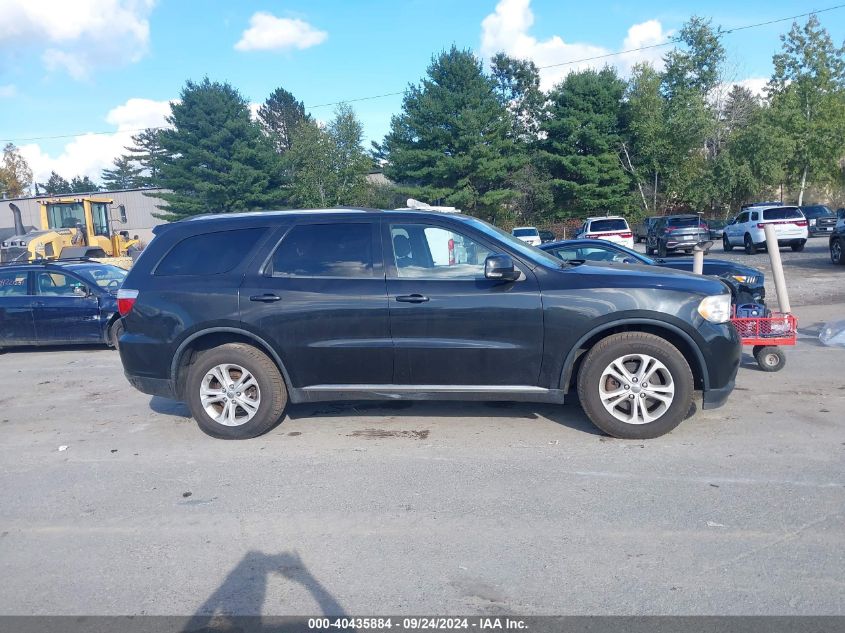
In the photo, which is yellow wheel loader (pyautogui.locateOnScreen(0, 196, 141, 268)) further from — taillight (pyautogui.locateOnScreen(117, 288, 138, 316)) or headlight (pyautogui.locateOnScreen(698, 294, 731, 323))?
headlight (pyautogui.locateOnScreen(698, 294, 731, 323))

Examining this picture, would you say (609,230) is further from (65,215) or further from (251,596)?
(251,596)

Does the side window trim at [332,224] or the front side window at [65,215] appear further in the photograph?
the front side window at [65,215]

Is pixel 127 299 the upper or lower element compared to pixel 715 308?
upper

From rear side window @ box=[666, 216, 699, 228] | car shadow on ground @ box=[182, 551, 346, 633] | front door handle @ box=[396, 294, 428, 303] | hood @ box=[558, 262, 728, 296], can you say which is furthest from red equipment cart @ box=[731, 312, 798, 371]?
rear side window @ box=[666, 216, 699, 228]

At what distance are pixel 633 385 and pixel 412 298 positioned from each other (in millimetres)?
1867

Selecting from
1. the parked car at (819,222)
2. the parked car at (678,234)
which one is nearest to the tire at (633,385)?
the parked car at (678,234)

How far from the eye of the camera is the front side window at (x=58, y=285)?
1169 cm

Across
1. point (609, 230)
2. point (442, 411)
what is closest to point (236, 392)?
point (442, 411)

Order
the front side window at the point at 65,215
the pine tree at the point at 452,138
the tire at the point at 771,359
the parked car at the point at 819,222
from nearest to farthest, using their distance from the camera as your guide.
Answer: the tire at the point at 771,359 → the front side window at the point at 65,215 → the parked car at the point at 819,222 → the pine tree at the point at 452,138

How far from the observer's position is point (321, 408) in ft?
23.1

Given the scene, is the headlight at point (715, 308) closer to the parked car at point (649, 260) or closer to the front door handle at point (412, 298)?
the front door handle at point (412, 298)

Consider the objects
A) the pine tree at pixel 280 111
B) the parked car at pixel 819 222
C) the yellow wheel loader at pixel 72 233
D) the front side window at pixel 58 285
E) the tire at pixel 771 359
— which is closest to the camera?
→ the tire at pixel 771 359

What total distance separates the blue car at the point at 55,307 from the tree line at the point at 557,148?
112 ft

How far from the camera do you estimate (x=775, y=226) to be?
26078 millimetres
